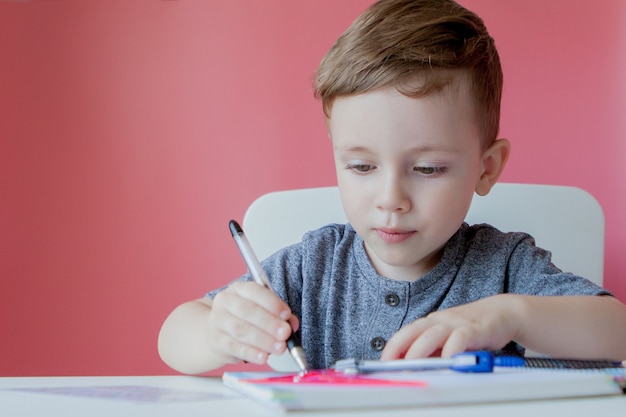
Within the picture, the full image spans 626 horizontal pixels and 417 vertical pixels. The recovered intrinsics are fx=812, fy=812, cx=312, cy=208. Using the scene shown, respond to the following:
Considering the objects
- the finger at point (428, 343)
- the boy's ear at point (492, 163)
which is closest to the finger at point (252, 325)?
the finger at point (428, 343)

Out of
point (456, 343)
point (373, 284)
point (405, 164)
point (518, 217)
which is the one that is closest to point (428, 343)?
point (456, 343)

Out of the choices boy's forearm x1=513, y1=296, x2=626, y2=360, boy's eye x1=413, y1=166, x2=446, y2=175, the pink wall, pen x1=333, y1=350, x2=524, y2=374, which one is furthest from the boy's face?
the pink wall

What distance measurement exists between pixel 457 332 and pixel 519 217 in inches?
21.1

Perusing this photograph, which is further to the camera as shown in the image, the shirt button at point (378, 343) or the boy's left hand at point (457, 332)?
the shirt button at point (378, 343)

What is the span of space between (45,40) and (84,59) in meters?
0.10

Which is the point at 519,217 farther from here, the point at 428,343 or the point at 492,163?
the point at 428,343

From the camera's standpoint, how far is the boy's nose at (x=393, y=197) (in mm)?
808

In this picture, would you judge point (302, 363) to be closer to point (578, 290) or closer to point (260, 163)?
point (578, 290)

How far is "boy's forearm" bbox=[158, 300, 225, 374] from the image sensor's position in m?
0.82

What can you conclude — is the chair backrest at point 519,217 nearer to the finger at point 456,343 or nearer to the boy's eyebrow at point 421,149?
the boy's eyebrow at point 421,149

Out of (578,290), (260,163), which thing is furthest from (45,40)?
(578,290)

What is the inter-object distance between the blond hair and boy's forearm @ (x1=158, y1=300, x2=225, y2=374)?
0.91 feet

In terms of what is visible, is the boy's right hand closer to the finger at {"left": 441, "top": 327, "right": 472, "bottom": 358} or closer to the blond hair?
the finger at {"left": 441, "top": 327, "right": 472, "bottom": 358}

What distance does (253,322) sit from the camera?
2.22 ft
